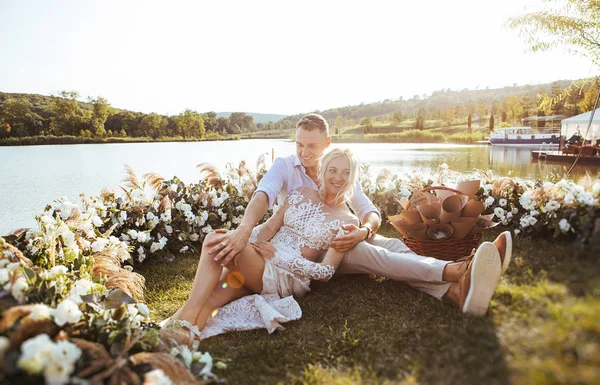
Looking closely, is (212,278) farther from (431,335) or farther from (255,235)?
(431,335)

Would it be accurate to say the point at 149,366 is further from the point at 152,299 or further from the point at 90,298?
the point at 152,299

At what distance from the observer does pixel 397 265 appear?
2.96m

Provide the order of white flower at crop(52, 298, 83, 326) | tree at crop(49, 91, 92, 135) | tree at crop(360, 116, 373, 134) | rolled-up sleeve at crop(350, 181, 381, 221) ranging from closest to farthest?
white flower at crop(52, 298, 83, 326), rolled-up sleeve at crop(350, 181, 381, 221), tree at crop(49, 91, 92, 135), tree at crop(360, 116, 373, 134)

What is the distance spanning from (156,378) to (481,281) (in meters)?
1.69

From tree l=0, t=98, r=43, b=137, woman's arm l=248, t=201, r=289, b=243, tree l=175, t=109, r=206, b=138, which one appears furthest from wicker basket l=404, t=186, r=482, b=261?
tree l=175, t=109, r=206, b=138

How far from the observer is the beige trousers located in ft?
9.05

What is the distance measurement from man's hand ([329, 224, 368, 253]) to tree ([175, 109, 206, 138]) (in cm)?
765

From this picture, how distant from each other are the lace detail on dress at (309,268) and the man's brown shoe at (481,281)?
971 millimetres

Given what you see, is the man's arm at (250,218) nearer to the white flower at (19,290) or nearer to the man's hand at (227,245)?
the man's hand at (227,245)

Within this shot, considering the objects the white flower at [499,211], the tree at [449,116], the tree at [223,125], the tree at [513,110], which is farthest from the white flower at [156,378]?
the tree at [449,116]

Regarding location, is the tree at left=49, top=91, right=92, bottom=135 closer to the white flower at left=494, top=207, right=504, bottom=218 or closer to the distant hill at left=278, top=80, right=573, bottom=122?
the white flower at left=494, top=207, right=504, bottom=218

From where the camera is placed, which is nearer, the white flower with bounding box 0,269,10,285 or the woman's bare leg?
the white flower with bounding box 0,269,10,285

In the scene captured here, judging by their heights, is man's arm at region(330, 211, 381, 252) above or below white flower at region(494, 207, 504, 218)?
above

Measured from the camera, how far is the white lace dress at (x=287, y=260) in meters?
2.71
